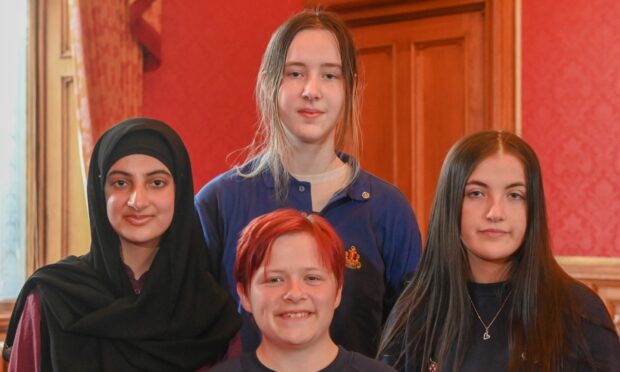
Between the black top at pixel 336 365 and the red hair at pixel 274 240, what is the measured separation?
16 cm

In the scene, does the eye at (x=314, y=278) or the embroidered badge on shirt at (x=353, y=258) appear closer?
the eye at (x=314, y=278)

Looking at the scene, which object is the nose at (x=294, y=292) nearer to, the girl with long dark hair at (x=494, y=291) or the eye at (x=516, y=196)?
the girl with long dark hair at (x=494, y=291)

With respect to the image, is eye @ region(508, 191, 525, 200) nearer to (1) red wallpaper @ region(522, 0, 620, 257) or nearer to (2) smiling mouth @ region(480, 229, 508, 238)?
(2) smiling mouth @ region(480, 229, 508, 238)

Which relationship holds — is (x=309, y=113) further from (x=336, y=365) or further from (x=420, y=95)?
(x=420, y=95)

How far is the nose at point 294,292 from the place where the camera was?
1.77m

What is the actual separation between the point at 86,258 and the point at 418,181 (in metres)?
3.10

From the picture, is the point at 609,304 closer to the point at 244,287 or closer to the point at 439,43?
Result: the point at 439,43

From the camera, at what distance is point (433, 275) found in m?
2.14

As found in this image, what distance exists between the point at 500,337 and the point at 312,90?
79 cm

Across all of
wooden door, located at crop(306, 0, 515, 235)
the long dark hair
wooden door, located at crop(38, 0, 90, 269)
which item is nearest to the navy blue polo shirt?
the long dark hair

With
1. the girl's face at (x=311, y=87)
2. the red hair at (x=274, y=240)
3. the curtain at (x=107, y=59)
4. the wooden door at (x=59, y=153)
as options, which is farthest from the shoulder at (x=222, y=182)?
the wooden door at (x=59, y=153)

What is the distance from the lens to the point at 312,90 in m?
2.23

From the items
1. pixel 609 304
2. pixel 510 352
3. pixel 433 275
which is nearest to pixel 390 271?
pixel 433 275

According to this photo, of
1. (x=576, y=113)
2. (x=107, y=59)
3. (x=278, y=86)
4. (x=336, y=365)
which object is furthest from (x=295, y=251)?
(x=576, y=113)
